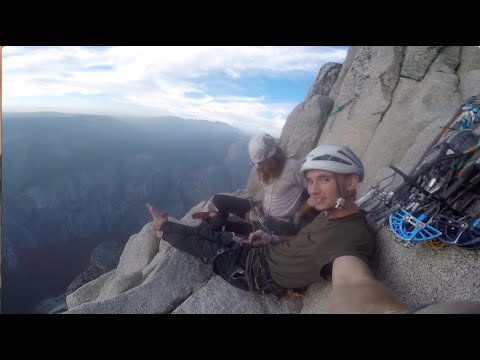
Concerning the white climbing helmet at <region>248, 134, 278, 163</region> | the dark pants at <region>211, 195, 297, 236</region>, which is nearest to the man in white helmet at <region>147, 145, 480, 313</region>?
the dark pants at <region>211, 195, 297, 236</region>

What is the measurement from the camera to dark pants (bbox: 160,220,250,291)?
4.76 m

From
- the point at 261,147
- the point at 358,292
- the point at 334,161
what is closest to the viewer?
the point at 358,292

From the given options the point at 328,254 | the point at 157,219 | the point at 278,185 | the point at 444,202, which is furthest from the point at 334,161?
the point at 157,219

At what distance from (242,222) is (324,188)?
9.84ft

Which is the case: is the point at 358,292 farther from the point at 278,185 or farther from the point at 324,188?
the point at 278,185

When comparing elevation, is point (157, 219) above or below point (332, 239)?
below

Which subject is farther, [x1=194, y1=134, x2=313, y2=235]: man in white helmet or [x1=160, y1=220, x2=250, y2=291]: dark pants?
[x1=194, y1=134, x2=313, y2=235]: man in white helmet

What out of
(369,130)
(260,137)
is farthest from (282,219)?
(369,130)

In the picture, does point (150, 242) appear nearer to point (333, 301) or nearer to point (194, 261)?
point (194, 261)

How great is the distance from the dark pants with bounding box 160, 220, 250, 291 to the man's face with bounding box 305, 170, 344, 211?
177cm

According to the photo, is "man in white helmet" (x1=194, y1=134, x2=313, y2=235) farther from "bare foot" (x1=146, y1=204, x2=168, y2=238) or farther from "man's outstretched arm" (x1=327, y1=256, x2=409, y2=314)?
"man's outstretched arm" (x1=327, y1=256, x2=409, y2=314)

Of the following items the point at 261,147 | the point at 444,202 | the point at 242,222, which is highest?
the point at 261,147

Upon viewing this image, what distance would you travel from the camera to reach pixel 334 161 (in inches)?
144
